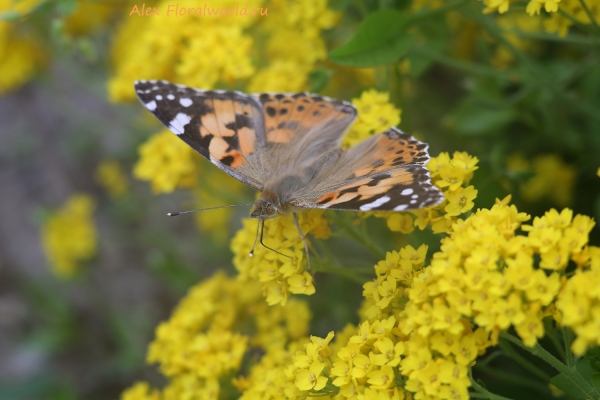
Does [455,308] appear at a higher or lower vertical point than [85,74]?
lower

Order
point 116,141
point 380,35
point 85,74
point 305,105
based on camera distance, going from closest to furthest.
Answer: point 380,35 < point 305,105 < point 85,74 < point 116,141

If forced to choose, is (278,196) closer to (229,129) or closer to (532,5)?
(229,129)

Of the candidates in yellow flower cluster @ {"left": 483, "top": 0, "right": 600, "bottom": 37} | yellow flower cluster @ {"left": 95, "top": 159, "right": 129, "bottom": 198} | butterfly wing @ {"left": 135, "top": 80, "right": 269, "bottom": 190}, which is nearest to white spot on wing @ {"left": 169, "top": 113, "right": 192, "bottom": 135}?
butterfly wing @ {"left": 135, "top": 80, "right": 269, "bottom": 190}

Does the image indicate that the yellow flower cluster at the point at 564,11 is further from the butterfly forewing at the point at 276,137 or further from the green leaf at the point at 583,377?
the green leaf at the point at 583,377

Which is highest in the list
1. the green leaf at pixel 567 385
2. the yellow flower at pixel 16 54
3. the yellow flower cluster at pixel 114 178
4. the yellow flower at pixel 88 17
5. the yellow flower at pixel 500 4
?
the yellow flower at pixel 88 17

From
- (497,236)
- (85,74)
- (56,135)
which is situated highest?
(56,135)

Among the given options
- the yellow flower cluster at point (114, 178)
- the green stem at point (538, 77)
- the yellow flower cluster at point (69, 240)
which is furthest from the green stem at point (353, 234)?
the yellow flower cluster at point (114, 178)

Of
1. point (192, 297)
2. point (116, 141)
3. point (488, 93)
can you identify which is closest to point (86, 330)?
point (116, 141)

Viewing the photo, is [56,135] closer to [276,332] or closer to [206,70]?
[206,70]
